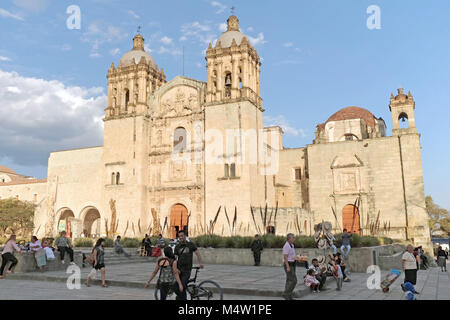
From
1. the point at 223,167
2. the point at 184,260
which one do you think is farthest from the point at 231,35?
the point at 184,260

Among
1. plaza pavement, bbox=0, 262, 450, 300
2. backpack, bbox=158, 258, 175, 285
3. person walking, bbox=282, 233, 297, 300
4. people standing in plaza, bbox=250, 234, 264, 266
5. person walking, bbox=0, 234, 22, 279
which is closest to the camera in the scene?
backpack, bbox=158, 258, 175, 285

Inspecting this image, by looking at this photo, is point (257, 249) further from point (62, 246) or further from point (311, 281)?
point (62, 246)

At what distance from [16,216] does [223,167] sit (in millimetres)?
25687

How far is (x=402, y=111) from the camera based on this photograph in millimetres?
32406

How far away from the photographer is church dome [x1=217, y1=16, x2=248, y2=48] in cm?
3366

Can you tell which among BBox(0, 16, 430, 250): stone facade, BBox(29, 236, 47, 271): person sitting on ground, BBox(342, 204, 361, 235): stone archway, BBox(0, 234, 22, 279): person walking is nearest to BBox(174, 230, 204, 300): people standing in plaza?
BBox(0, 234, 22, 279): person walking

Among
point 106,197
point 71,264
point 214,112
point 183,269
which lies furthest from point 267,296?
point 106,197

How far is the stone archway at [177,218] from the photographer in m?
32.2

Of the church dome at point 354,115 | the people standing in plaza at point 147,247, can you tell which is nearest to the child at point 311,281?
the people standing in plaza at point 147,247

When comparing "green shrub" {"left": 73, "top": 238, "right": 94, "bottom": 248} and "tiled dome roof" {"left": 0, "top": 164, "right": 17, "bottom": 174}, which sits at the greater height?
"tiled dome roof" {"left": 0, "top": 164, "right": 17, "bottom": 174}

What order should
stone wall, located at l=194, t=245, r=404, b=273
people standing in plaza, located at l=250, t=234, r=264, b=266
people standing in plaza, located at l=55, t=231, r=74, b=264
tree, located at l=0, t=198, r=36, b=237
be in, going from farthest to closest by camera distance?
tree, located at l=0, t=198, r=36, b=237 < people standing in plaza, located at l=250, t=234, r=264, b=266 < stone wall, located at l=194, t=245, r=404, b=273 < people standing in plaza, located at l=55, t=231, r=74, b=264

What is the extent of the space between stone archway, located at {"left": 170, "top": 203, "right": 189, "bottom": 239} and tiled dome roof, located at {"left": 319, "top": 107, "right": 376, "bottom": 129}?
1564 centimetres

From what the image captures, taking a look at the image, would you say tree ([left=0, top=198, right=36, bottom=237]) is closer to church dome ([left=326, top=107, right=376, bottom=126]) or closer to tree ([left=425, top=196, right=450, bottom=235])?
church dome ([left=326, top=107, right=376, bottom=126])

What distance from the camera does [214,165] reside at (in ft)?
101
